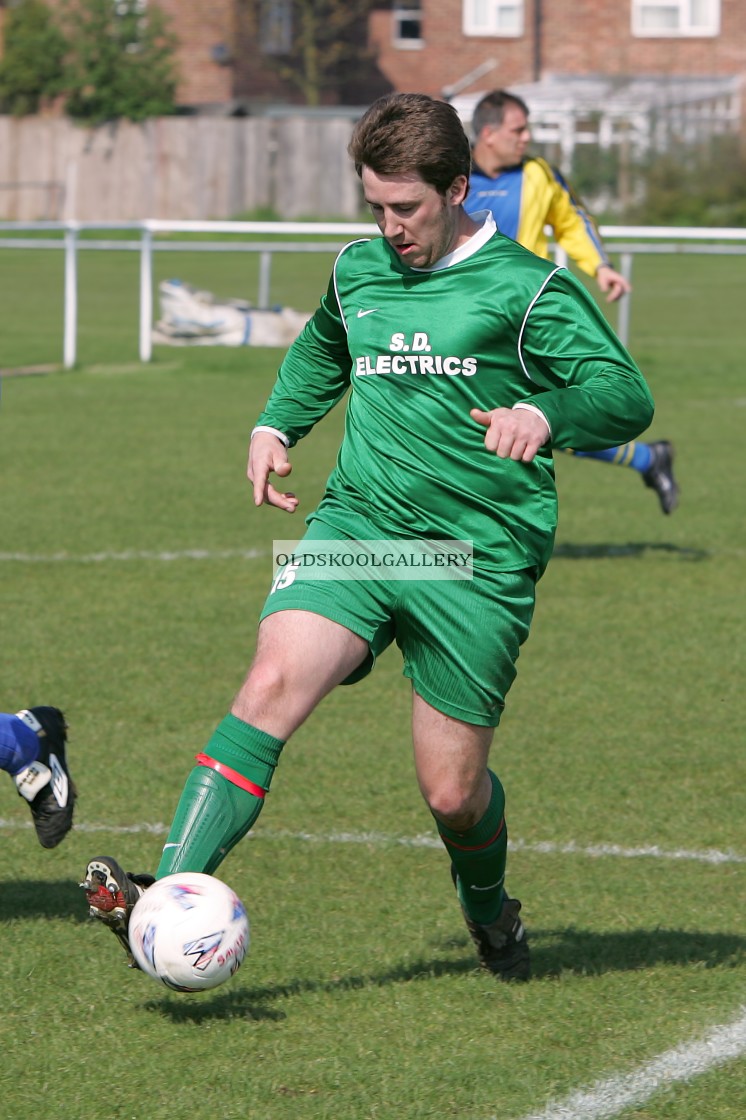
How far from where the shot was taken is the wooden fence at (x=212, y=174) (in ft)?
140

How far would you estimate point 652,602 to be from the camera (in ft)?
27.0

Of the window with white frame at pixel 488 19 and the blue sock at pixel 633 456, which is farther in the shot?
the window with white frame at pixel 488 19

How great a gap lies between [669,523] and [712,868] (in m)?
5.44

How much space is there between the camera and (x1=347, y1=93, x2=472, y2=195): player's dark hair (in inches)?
142

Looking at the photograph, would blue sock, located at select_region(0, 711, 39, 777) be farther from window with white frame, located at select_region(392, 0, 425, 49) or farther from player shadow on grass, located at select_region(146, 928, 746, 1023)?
window with white frame, located at select_region(392, 0, 425, 49)

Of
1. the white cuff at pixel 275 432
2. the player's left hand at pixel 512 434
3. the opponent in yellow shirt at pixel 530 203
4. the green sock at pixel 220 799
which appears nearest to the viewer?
the player's left hand at pixel 512 434

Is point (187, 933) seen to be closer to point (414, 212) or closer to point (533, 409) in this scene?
point (533, 409)

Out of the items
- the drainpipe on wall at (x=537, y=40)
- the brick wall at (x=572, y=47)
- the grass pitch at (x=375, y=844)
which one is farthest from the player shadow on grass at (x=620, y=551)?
the drainpipe on wall at (x=537, y=40)

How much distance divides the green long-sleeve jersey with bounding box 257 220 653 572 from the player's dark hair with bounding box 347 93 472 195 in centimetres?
22

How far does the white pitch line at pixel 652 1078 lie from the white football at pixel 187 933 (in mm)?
672

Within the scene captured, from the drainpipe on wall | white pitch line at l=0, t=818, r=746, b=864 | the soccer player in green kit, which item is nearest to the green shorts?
the soccer player in green kit

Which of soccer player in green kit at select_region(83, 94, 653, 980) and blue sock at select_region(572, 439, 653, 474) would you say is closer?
soccer player in green kit at select_region(83, 94, 653, 980)

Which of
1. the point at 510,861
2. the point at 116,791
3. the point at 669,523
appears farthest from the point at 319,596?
the point at 669,523

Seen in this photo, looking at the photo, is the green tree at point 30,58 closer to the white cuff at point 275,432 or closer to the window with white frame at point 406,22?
the window with white frame at point 406,22
